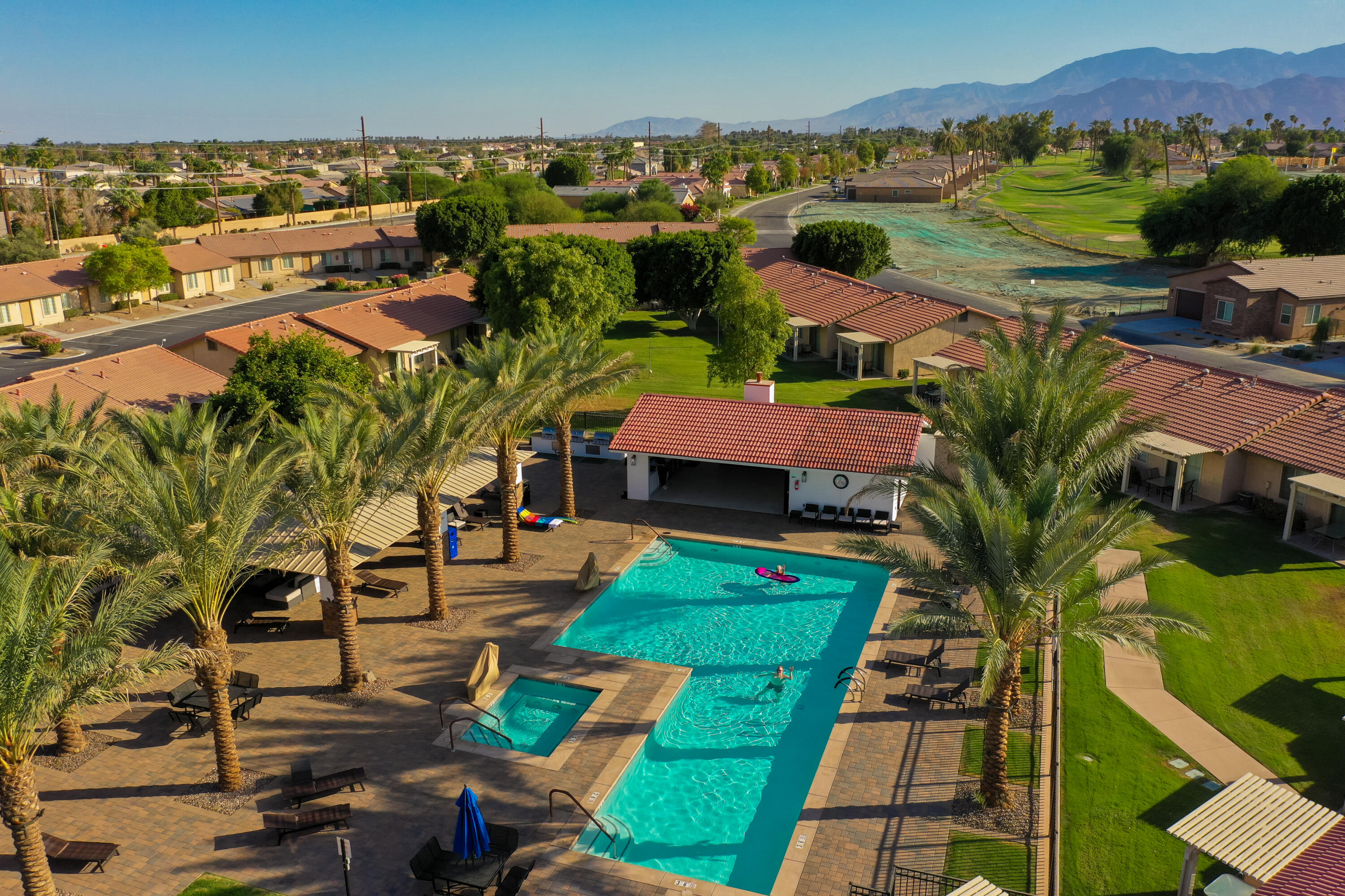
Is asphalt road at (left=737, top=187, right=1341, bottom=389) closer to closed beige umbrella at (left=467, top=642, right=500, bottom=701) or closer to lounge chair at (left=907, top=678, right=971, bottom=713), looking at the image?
lounge chair at (left=907, top=678, right=971, bottom=713)

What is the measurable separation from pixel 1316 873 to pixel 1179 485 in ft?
69.7

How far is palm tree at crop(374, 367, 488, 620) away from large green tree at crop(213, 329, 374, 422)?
10.2 m

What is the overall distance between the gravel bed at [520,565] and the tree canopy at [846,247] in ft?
157

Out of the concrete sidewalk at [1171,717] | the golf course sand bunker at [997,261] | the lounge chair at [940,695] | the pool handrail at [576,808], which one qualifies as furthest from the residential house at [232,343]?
the golf course sand bunker at [997,261]

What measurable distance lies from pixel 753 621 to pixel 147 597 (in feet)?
51.1

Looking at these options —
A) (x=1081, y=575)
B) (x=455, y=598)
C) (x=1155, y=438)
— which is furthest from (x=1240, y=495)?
(x=455, y=598)

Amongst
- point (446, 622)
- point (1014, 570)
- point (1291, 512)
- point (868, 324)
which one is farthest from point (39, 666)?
point (868, 324)

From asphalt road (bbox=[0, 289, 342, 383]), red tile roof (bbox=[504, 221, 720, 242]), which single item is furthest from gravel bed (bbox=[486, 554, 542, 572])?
red tile roof (bbox=[504, 221, 720, 242])

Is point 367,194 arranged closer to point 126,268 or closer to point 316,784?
point 126,268

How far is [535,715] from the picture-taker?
72.5ft

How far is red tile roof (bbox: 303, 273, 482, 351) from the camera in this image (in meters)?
52.1

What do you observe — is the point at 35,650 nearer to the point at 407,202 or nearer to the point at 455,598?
the point at 455,598

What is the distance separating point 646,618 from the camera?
26625mm

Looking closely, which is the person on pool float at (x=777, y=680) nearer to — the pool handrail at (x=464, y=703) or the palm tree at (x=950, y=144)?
the pool handrail at (x=464, y=703)
